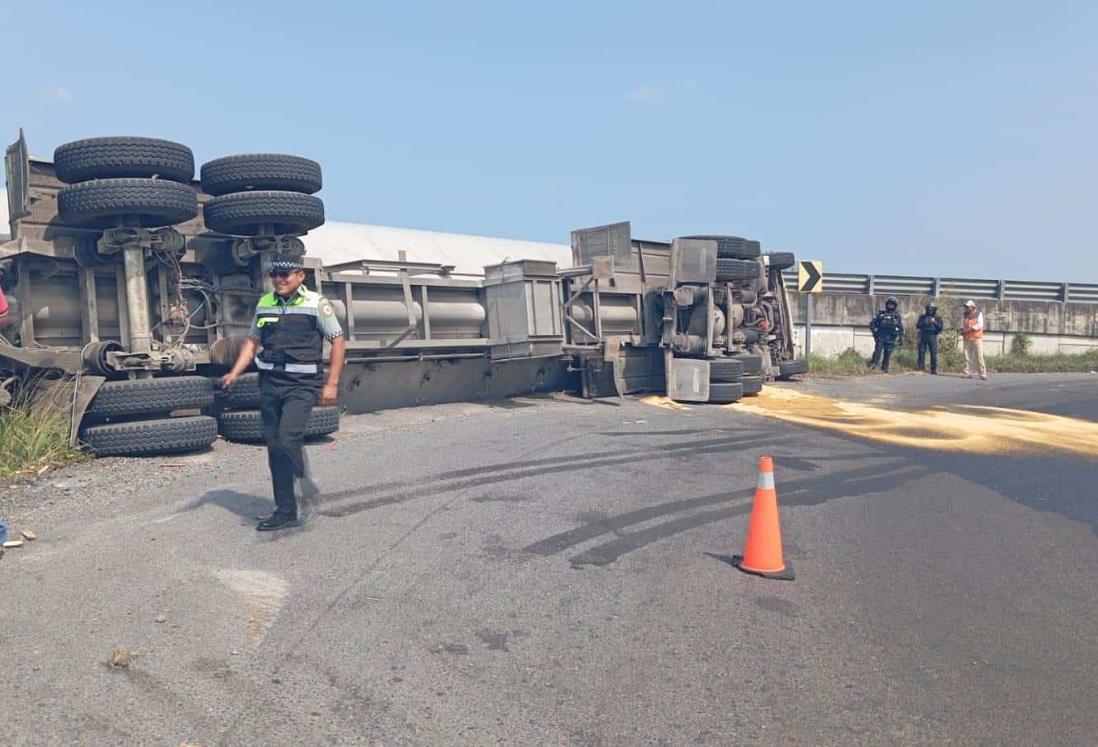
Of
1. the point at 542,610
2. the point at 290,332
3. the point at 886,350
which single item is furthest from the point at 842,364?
the point at 542,610

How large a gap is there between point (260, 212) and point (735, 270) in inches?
312

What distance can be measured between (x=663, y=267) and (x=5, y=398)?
9722 millimetres

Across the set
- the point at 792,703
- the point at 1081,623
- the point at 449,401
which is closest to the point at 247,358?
the point at 792,703

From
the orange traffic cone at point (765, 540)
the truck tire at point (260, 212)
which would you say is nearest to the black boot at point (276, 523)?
the orange traffic cone at point (765, 540)

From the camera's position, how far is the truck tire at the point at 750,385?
45.5 feet

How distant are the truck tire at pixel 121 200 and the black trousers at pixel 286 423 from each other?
3.31m

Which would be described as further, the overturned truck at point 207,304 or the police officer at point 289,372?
the overturned truck at point 207,304

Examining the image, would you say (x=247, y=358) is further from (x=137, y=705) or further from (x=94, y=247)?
(x=94, y=247)

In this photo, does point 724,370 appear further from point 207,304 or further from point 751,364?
point 207,304

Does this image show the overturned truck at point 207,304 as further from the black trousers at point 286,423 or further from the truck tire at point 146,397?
the black trousers at point 286,423

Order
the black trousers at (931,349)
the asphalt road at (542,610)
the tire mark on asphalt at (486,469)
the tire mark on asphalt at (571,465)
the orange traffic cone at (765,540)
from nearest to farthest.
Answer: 1. the asphalt road at (542,610)
2. the orange traffic cone at (765,540)
3. the tire mark on asphalt at (571,465)
4. the tire mark on asphalt at (486,469)
5. the black trousers at (931,349)

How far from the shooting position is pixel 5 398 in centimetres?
764

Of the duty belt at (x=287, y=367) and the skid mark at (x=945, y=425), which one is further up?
the duty belt at (x=287, y=367)

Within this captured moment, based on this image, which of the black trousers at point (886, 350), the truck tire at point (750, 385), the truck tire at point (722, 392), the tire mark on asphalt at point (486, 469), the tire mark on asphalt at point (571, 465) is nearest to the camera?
the tire mark on asphalt at point (571, 465)
